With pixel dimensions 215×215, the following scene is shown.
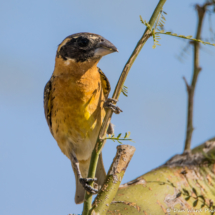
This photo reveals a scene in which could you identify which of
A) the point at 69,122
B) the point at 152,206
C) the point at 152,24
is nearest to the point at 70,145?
the point at 69,122

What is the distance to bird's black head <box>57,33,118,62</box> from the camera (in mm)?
3292

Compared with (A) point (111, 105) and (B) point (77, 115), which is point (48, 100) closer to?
(B) point (77, 115)

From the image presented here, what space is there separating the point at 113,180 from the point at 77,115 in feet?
4.16

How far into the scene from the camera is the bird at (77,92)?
11.3 ft

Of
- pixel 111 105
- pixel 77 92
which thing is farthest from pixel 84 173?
pixel 111 105

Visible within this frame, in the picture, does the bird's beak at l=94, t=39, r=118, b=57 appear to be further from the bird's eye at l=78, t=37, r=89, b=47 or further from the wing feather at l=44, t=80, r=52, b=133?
the wing feather at l=44, t=80, r=52, b=133

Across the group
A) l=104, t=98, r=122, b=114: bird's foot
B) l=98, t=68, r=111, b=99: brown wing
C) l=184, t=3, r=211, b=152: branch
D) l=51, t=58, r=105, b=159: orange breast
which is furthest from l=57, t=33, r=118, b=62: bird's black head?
l=184, t=3, r=211, b=152: branch

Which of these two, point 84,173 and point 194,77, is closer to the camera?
point 194,77

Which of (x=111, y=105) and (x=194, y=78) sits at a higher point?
(x=194, y=78)

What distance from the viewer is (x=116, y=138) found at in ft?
7.05

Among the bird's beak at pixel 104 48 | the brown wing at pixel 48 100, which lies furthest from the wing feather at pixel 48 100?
the bird's beak at pixel 104 48

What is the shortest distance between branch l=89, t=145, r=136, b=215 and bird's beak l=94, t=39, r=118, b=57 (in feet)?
3.57

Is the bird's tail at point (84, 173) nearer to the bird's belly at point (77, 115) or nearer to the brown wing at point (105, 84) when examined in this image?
the bird's belly at point (77, 115)

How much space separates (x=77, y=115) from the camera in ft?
11.5
